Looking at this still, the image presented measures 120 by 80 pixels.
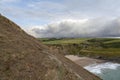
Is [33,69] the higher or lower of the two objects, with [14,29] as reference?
lower

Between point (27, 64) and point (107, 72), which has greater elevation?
point (27, 64)

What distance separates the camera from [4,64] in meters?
15.1

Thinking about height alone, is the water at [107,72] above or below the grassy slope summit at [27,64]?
below

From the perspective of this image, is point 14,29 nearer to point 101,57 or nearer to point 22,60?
point 22,60

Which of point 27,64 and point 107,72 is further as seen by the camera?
point 107,72

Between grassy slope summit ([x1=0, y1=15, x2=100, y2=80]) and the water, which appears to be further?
the water

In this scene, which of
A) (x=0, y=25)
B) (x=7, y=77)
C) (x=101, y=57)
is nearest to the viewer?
(x=7, y=77)

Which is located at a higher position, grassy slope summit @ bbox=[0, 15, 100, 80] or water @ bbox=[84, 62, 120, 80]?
grassy slope summit @ bbox=[0, 15, 100, 80]

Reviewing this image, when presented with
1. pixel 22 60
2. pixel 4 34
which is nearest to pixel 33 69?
pixel 22 60

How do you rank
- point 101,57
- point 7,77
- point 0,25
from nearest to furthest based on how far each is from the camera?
point 7,77 < point 0,25 < point 101,57

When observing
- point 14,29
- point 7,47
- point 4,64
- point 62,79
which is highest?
point 14,29

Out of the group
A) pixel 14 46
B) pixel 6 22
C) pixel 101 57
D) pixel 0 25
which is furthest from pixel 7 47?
pixel 101 57

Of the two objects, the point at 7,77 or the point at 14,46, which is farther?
the point at 14,46

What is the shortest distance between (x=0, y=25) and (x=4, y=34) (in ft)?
6.66
